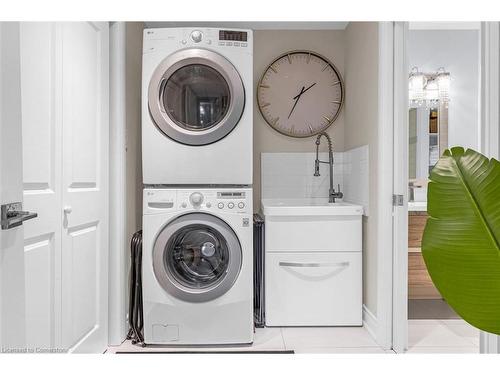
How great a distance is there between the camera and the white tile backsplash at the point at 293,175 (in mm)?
2930

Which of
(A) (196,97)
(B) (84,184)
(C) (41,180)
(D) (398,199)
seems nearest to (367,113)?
(D) (398,199)

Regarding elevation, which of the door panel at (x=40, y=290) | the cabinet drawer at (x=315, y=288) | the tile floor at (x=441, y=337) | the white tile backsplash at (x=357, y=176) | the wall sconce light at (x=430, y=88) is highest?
the wall sconce light at (x=430, y=88)

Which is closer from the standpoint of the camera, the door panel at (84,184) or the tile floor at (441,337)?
the door panel at (84,184)

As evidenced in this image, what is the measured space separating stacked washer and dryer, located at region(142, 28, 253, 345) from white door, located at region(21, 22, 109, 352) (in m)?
0.27

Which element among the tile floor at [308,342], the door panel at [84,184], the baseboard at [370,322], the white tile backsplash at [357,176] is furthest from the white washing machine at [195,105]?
the baseboard at [370,322]

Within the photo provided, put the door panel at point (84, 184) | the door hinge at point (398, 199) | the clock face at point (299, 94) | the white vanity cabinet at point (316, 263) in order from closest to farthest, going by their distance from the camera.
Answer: the door panel at point (84, 184)
the door hinge at point (398, 199)
the white vanity cabinet at point (316, 263)
the clock face at point (299, 94)

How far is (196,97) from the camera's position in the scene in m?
2.18

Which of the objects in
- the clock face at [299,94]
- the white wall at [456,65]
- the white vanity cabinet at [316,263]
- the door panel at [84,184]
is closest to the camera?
the door panel at [84,184]

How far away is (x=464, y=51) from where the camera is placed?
3086 mm

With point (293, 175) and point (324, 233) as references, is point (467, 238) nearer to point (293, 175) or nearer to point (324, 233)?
point (324, 233)

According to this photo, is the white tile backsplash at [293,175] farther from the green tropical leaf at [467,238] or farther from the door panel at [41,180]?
the green tropical leaf at [467,238]

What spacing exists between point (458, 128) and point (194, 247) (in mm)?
2457

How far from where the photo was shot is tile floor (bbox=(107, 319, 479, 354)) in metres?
2.05

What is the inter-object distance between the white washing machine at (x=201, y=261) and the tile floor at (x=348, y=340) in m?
0.11
